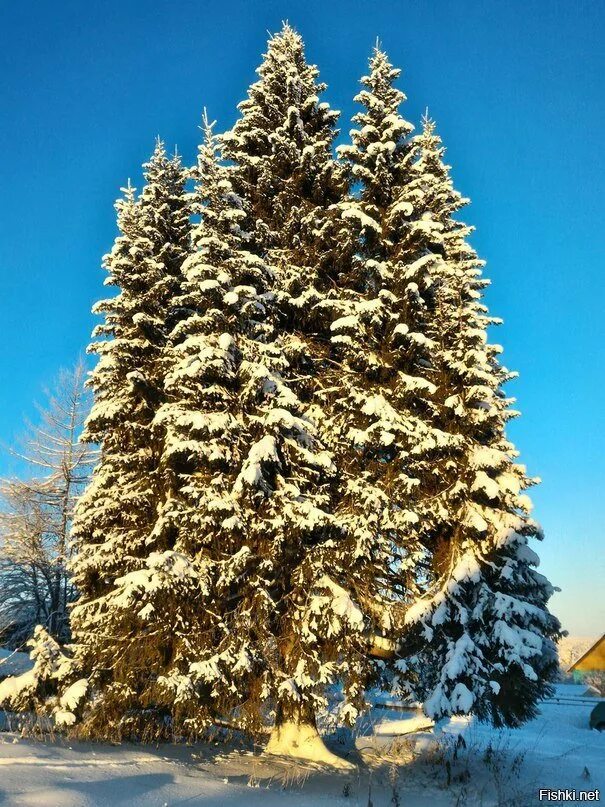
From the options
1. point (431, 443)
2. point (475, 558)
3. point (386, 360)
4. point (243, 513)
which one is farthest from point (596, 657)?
point (243, 513)

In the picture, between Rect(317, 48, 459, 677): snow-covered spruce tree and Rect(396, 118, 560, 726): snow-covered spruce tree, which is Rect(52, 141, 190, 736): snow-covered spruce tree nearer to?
Rect(317, 48, 459, 677): snow-covered spruce tree

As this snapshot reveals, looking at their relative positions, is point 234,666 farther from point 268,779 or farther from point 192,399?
point 192,399

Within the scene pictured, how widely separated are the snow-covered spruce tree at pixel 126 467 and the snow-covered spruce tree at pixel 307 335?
8.15 feet

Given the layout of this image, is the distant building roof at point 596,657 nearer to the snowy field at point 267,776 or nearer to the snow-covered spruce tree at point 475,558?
the snowy field at point 267,776

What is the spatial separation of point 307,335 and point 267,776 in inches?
363

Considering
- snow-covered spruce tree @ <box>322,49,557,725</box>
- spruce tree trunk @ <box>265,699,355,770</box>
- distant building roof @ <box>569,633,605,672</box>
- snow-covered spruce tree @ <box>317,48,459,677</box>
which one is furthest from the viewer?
distant building roof @ <box>569,633,605,672</box>

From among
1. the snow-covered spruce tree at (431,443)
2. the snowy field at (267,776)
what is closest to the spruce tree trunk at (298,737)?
the snowy field at (267,776)

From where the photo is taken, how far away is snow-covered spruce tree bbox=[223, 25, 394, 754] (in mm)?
10266

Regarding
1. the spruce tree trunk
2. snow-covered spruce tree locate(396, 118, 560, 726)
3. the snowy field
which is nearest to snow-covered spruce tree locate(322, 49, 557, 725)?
snow-covered spruce tree locate(396, 118, 560, 726)

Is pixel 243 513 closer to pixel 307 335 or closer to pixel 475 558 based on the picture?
pixel 475 558

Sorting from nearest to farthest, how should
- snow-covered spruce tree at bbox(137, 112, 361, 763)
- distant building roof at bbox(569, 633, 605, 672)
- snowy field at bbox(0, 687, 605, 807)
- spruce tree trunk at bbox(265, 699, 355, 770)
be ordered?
snowy field at bbox(0, 687, 605, 807) → snow-covered spruce tree at bbox(137, 112, 361, 763) → spruce tree trunk at bbox(265, 699, 355, 770) → distant building roof at bbox(569, 633, 605, 672)

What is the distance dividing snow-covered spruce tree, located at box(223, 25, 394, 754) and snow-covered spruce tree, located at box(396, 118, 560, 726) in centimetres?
137

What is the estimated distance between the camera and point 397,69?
14750 millimetres

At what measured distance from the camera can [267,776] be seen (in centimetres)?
874
